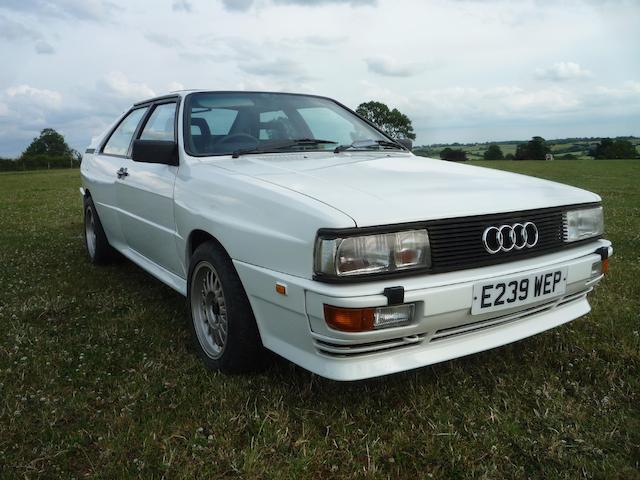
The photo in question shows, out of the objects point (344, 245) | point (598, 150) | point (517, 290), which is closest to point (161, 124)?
point (344, 245)

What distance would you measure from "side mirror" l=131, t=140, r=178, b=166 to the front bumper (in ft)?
3.20

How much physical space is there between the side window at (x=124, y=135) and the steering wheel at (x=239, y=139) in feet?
3.97

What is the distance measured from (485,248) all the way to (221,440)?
1.29 metres

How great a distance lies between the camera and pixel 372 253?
6.72 feet

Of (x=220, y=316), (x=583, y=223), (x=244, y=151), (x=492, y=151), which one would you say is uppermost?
(x=244, y=151)

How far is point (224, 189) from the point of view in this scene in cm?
264

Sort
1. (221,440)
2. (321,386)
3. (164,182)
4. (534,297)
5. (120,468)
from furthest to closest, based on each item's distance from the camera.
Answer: (164,182), (321,386), (534,297), (221,440), (120,468)

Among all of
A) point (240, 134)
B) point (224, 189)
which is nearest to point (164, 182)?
point (240, 134)

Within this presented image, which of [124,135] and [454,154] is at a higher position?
[124,135]

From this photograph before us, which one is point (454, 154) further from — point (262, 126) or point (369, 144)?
point (262, 126)

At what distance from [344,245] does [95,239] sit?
12.2 ft

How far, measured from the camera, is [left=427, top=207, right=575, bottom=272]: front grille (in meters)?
2.16

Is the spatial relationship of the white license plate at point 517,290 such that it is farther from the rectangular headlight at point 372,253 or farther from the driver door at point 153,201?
the driver door at point 153,201

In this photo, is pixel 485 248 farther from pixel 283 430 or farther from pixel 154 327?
pixel 154 327
